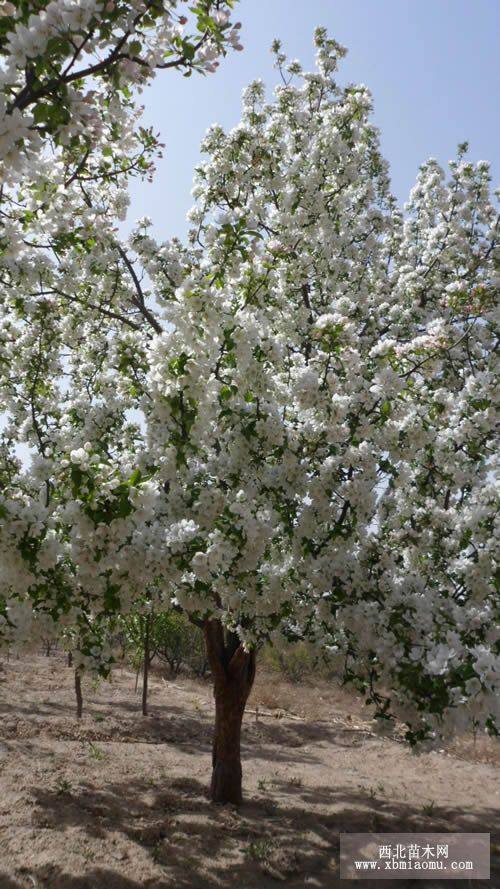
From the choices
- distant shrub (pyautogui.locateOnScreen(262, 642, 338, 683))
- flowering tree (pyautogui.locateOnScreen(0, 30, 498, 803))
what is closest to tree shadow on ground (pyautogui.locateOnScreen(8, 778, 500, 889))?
flowering tree (pyautogui.locateOnScreen(0, 30, 498, 803))

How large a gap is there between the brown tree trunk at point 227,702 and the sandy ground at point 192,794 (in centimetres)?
38

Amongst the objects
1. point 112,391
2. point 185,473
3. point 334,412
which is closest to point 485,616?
point 334,412

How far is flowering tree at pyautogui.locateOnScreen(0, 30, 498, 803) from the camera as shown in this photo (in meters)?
4.88

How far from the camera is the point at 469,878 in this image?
7.31 m

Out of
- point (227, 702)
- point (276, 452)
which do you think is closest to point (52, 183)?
point (276, 452)

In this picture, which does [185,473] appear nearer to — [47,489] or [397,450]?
[47,489]

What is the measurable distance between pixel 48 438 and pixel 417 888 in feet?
23.0

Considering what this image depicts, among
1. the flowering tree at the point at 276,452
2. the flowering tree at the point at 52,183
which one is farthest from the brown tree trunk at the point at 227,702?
the flowering tree at the point at 52,183

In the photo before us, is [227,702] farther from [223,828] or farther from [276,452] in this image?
[276,452]

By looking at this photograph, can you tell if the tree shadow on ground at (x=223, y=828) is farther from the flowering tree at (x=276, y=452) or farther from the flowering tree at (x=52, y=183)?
the flowering tree at (x=52, y=183)

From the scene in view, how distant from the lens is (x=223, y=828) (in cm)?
840

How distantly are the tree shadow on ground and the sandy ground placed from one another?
24mm

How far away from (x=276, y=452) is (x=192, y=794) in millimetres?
7051

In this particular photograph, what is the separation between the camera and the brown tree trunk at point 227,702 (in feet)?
30.9
